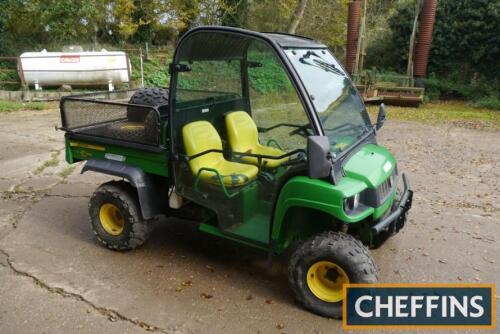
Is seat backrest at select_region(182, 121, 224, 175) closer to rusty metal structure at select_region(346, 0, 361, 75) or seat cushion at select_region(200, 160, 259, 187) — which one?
seat cushion at select_region(200, 160, 259, 187)

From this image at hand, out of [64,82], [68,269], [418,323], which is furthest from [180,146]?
[64,82]

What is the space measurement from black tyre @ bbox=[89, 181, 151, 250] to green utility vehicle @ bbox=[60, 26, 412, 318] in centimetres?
1

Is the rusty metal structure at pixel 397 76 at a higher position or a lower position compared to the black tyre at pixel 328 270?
higher

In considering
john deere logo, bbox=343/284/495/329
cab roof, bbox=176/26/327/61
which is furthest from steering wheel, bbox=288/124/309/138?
john deere logo, bbox=343/284/495/329

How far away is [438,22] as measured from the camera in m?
15.8

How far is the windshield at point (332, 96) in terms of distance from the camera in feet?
10.7

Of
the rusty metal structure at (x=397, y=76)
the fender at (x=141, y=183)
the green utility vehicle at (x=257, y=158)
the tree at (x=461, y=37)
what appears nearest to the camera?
the green utility vehicle at (x=257, y=158)

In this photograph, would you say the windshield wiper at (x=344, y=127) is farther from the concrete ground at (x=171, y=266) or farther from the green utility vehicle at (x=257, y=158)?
the concrete ground at (x=171, y=266)

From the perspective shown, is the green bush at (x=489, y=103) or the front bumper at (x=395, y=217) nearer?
the front bumper at (x=395, y=217)

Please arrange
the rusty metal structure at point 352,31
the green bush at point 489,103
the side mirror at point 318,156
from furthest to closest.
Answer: the rusty metal structure at point 352,31 < the green bush at point 489,103 < the side mirror at point 318,156

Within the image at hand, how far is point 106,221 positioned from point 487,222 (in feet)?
13.4

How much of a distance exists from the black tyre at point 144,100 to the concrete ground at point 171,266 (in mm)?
1244

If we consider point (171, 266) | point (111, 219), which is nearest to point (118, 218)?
point (111, 219)

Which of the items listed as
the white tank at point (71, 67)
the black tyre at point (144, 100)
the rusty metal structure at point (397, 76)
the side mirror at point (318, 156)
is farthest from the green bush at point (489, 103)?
the side mirror at point (318, 156)
